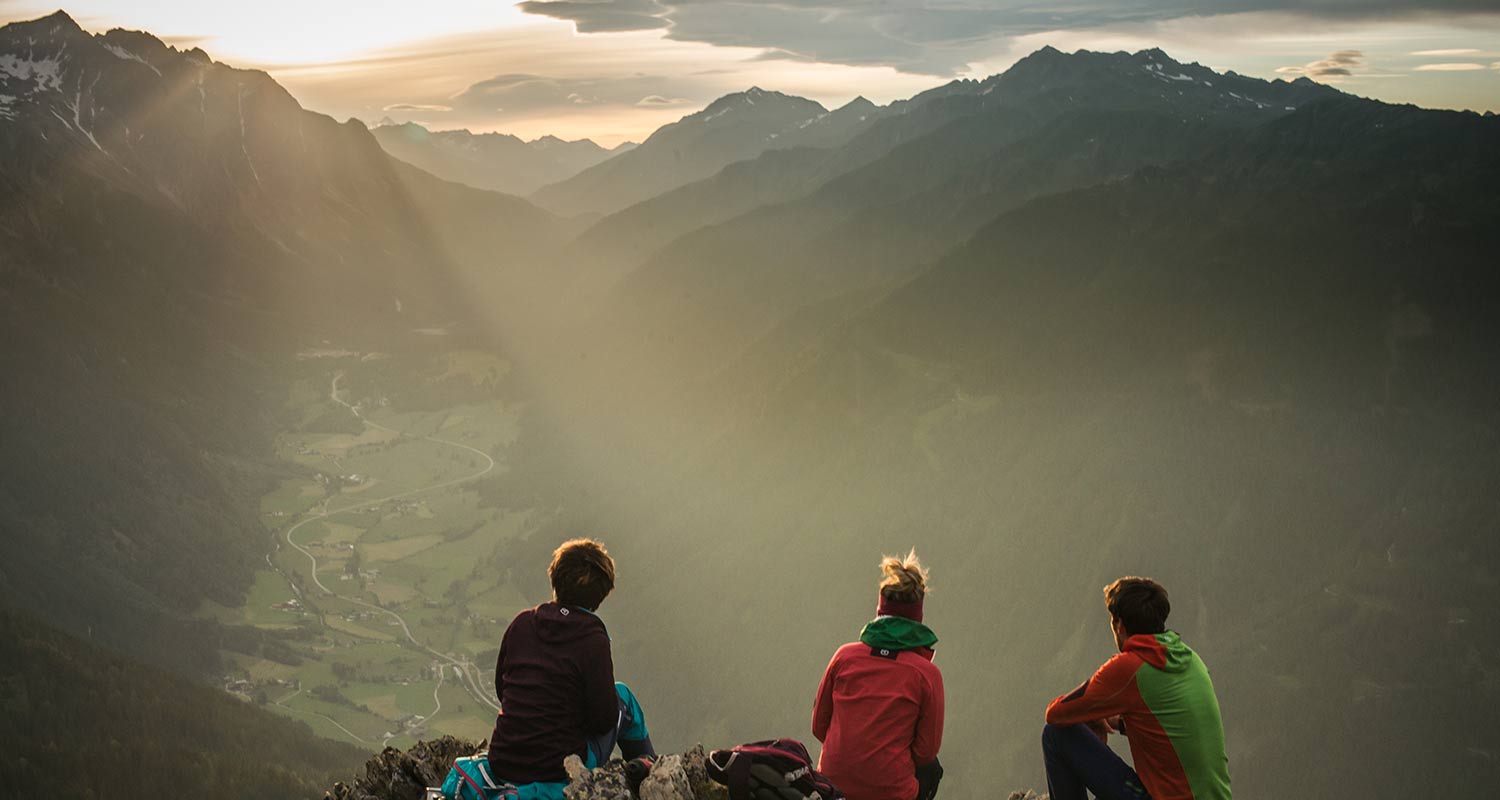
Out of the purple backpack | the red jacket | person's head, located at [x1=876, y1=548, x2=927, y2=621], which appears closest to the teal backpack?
the purple backpack

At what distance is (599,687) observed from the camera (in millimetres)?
14602

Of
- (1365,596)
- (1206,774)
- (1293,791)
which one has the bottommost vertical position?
(1293,791)

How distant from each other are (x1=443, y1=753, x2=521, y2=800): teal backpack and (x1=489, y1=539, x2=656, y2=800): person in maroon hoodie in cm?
15

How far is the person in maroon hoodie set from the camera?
14.5m

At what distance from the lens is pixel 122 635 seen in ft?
541

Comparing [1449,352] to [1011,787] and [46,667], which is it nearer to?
[1011,787]

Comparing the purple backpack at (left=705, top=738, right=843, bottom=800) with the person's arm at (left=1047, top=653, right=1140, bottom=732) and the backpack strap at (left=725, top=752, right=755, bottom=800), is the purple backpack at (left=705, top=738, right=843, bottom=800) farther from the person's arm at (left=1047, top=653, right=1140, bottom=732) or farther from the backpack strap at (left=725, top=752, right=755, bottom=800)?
the person's arm at (left=1047, top=653, right=1140, bottom=732)

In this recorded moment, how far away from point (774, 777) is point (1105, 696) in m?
4.83

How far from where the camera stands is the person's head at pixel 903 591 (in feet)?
49.1

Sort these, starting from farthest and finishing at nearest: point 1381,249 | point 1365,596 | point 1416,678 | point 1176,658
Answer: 1. point 1381,249
2. point 1365,596
3. point 1416,678
4. point 1176,658

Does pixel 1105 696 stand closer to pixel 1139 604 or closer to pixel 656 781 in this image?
pixel 1139 604

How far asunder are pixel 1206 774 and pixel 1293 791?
134901 millimetres

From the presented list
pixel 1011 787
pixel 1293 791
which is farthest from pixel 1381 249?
pixel 1011 787

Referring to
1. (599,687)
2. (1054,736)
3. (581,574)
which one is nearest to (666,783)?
(599,687)
